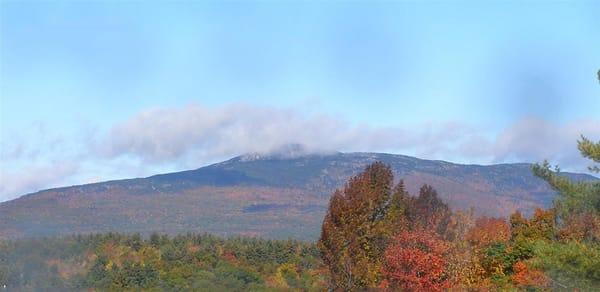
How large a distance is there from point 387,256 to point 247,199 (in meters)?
121

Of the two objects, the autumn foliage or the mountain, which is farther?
the mountain

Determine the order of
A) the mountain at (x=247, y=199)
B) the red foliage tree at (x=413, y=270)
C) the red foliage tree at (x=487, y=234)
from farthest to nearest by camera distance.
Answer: the mountain at (x=247, y=199) → the red foliage tree at (x=487, y=234) → the red foliage tree at (x=413, y=270)

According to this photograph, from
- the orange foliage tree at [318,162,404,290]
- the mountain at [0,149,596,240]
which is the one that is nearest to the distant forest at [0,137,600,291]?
the orange foliage tree at [318,162,404,290]

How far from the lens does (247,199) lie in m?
154

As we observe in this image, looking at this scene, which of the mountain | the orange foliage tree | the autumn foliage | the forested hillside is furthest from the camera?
the mountain

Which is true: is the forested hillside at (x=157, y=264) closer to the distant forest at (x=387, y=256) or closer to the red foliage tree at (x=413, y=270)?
the distant forest at (x=387, y=256)

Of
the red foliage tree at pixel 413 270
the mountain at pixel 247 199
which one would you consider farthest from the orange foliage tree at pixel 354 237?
the mountain at pixel 247 199

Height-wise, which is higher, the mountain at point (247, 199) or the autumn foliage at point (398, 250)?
the mountain at point (247, 199)

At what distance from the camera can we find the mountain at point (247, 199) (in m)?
108

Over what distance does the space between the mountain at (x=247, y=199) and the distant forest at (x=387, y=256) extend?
14.4 metres

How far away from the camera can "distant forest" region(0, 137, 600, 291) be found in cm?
1872

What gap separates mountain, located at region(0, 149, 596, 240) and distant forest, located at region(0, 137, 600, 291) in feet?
47.2

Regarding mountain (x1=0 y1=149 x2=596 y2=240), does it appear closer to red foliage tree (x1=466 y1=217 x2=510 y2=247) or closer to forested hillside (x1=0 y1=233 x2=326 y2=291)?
forested hillside (x1=0 y1=233 x2=326 y2=291)

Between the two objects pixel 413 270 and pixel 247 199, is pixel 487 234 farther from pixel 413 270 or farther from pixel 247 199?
pixel 247 199
